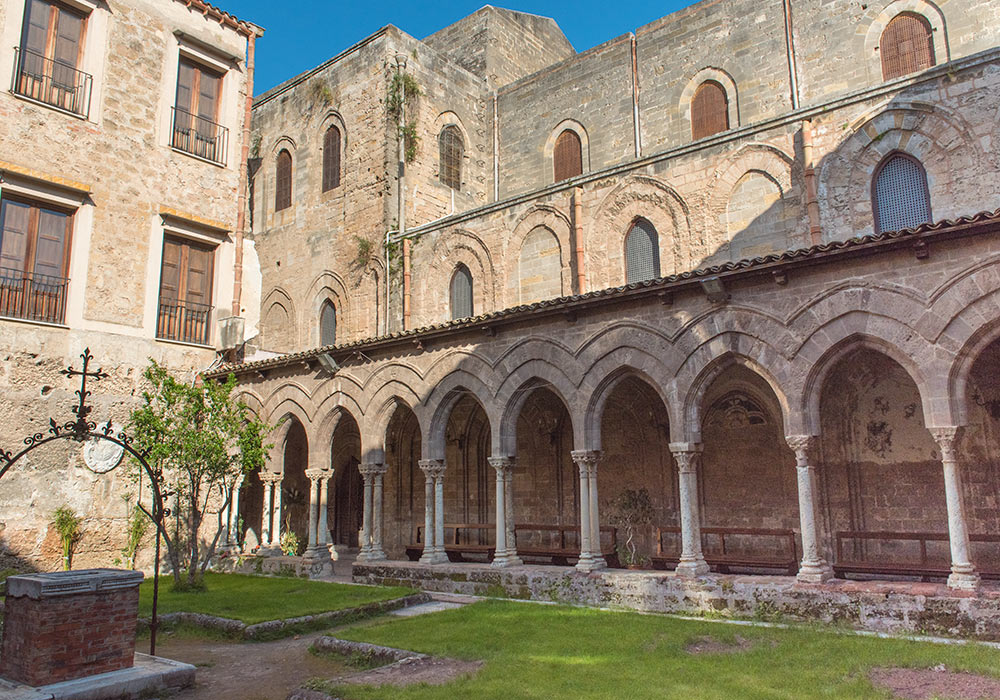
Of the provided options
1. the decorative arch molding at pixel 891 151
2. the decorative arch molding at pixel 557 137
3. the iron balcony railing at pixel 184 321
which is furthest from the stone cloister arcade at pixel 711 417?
the decorative arch molding at pixel 557 137

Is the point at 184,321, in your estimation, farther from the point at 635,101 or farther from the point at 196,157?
the point at 635,101

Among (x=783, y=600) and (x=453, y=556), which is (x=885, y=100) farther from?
(x=453, y=556)

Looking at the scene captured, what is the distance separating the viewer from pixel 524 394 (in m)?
13.3

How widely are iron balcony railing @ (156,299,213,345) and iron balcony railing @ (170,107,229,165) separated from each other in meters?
3.47

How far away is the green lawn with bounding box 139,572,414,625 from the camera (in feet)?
36.4

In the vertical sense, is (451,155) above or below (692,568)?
above

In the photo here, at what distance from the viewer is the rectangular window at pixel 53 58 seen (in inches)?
619

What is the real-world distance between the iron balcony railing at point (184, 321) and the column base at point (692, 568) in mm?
11879

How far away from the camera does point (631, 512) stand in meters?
15.3

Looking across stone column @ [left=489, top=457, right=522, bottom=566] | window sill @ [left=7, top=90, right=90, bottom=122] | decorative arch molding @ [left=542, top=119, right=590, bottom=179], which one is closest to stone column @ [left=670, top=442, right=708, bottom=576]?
stone column @ [left=489, top=457, right=522, bottom=566]

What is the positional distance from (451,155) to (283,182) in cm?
556

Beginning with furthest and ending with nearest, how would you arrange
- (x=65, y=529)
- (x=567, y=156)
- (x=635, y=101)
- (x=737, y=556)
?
1. (x=567, y=156)
2. (x=635, y=101)
3. (x=65, y=529)
4. (x=737, y=556)

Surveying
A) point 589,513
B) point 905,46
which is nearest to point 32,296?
point 589,513

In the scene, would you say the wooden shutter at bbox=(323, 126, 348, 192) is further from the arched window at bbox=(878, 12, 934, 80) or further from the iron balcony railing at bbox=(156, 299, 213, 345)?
the arched window at bbox=(878, 12, 934, 80)
